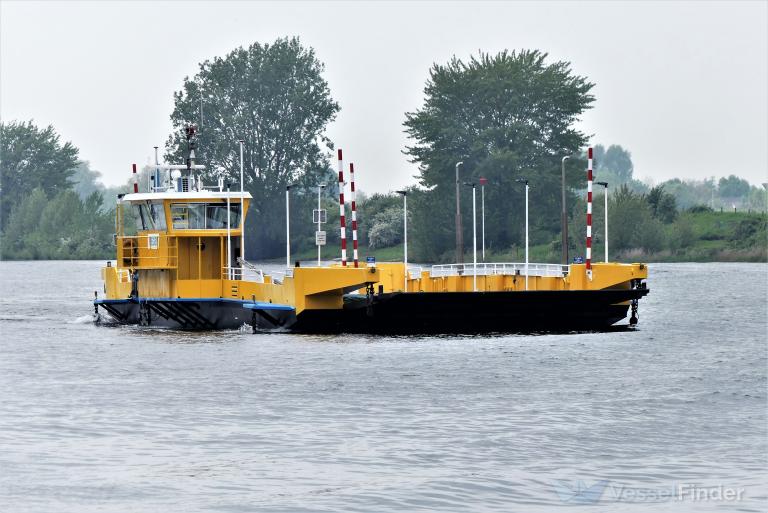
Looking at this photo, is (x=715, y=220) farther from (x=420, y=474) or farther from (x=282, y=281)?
(x=420, y=474)

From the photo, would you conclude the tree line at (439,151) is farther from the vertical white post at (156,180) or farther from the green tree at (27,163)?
the vertical white post at (156,180)

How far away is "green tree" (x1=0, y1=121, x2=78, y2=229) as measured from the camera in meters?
192

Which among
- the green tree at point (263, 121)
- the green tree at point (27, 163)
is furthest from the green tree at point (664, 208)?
the green tree at point (27, 163)

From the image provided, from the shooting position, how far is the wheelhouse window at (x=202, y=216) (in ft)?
190

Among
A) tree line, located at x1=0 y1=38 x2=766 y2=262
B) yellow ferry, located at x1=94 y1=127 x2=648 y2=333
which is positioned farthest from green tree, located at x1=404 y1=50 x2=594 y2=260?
yellow ferry, located at x1=94 y1=127 x2=648 y2=333

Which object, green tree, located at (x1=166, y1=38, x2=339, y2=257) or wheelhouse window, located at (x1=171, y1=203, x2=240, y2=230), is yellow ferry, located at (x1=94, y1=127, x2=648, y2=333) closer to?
wheelhouse window, located at (x1=171, y1=203, x2=240, y2=230)

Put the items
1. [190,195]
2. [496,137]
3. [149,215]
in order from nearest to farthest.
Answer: [190,195] → [149,215] → [496,137]

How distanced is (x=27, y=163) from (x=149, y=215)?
141 meters

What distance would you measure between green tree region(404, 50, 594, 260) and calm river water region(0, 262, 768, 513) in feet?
255

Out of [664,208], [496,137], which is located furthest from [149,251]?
[664,208]

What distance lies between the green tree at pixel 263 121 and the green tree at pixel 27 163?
1955 inches

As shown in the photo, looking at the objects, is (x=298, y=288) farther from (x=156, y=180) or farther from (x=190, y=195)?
(x=156, y=180)

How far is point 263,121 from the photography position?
14575 cm

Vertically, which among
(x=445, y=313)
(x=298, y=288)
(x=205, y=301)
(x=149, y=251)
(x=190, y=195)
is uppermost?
(x=190, y=195)
